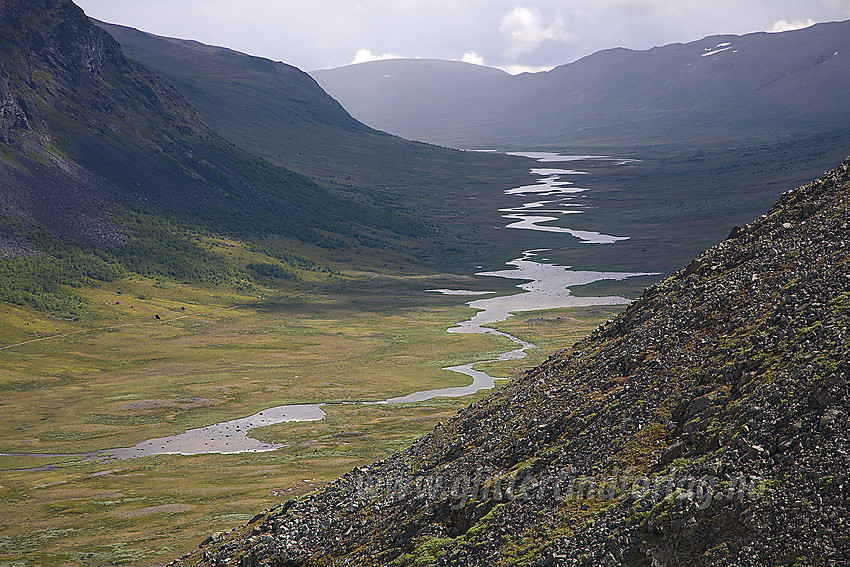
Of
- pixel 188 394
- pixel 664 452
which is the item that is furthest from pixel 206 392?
pixel 664 452

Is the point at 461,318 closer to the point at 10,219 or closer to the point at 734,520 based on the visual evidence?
the point at 10,219

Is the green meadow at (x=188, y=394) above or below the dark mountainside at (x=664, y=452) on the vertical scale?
below

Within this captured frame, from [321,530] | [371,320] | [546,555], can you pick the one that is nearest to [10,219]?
[371,320]

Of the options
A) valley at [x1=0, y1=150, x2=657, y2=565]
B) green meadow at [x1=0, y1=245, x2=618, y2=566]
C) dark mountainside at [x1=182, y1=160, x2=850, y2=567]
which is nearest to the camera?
dark mountainside at [x1=182, y1=160, x2=850, y2=567]

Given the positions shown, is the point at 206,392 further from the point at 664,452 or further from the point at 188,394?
the point at 664,452

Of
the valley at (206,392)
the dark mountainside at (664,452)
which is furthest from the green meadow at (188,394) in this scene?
the dark mountainside at (664,452)

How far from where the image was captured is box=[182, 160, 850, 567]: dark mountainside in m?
20.3

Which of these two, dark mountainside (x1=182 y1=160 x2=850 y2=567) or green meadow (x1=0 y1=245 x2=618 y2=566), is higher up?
dark mountainside (x1=182 y1=160 x2=850 y2=567)

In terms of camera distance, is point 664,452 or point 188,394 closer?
point 664,452

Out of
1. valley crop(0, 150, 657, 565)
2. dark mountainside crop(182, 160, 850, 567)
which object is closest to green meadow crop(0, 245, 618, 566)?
valley crop(0, 150, 657, 565)

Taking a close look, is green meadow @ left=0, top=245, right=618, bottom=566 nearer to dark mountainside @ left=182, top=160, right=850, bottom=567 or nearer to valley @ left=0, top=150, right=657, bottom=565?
valley @ left=0, top=150, right=657, bottom=565

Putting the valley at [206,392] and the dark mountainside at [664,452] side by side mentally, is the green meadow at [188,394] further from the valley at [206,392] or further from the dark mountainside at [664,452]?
the dark mountainside at [664,452]

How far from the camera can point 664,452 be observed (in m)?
24.5

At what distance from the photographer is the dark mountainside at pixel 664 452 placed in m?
20.3
